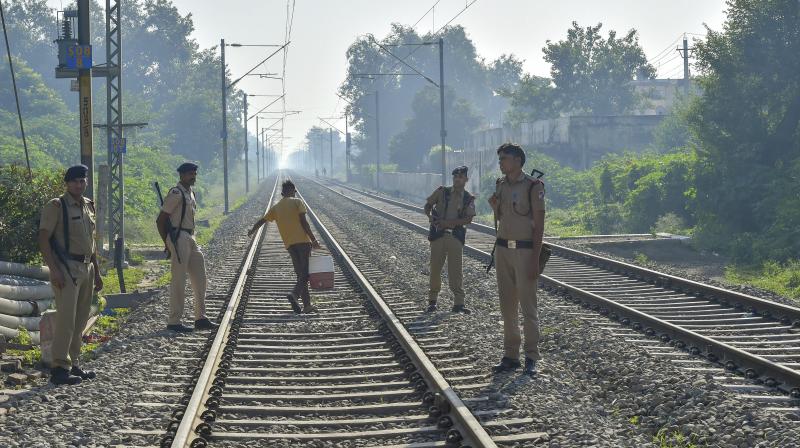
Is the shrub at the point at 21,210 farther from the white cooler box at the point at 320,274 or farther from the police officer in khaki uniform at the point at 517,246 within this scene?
the police officer in khaki uniform at the point at 517,246

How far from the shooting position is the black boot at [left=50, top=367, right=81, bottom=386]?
27.1 ft

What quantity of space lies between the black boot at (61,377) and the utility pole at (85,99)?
646 centimetres

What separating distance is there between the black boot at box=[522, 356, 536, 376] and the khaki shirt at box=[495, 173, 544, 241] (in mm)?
1054

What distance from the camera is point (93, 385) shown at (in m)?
8.22

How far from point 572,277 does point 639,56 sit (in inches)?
2321

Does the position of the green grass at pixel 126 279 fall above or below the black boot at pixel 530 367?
below

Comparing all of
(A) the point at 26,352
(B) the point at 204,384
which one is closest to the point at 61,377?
(B) the point at 204,384

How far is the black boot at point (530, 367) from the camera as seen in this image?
838 centimetres

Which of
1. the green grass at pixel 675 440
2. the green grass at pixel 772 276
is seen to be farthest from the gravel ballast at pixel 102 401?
the green grass at pixel 772 276

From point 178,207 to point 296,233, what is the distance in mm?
2190

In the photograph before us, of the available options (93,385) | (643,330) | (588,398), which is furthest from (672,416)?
(93,385)

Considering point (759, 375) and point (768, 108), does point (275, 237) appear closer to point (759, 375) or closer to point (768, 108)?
point (768, 108)

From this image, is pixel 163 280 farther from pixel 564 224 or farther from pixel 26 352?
pixel 564 224

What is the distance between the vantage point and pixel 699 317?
38.6 ft
